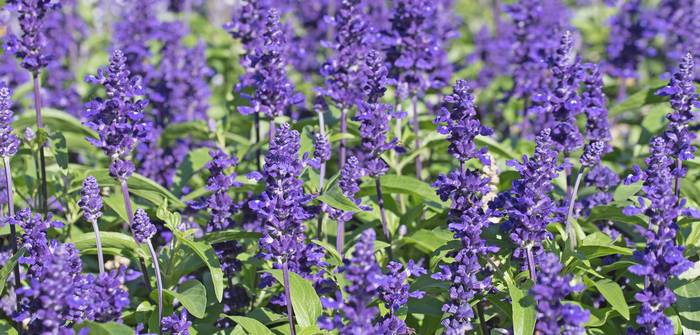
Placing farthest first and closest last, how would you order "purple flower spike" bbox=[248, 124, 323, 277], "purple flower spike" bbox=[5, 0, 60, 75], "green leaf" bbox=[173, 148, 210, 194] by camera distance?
"green leaf" bbox=[173, 148, 210, 194]
"purple flower spike" bbox=[5, 0, 60, 75]
"purple flower spike" bbox=[248, 124, 323, 277]

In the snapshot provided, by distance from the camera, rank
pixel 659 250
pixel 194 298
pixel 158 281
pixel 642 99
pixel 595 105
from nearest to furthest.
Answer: pixel 659 250 < pixel 158 281 < pixel 194 298 < pixel 595 105 < pixel 642 99

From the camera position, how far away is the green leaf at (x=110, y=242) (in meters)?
6.37

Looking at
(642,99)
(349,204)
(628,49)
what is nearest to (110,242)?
(349,204)

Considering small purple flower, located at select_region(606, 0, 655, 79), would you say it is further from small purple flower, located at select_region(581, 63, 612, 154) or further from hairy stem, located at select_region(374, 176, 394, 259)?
hairy stem, located at select_region(374, 176, 394, 259)

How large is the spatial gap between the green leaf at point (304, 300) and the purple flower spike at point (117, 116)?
1.43 metres

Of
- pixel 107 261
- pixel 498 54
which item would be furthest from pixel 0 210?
pixel 498 54

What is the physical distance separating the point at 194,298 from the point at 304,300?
2.42ft

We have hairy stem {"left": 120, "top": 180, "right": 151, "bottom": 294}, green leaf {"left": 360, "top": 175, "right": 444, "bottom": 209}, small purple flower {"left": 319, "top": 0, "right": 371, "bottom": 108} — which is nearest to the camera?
hairy stem {"left": 120, "top": 180, "right": 151, "bottom": 294}

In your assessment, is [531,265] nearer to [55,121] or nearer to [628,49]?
[55,121]

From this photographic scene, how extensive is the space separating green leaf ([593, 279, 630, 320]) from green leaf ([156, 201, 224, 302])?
2468 millimetres

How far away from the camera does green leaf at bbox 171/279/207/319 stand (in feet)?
18.6

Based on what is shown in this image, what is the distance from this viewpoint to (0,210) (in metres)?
7.21

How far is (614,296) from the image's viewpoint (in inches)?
220

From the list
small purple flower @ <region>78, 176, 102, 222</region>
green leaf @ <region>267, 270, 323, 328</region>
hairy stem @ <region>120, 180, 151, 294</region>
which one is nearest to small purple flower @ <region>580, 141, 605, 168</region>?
green leaf @ <region>267, 270, 323, 328</region>
